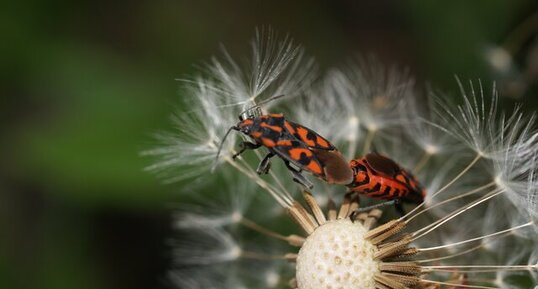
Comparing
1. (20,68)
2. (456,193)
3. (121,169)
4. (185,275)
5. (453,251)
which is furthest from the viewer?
(20,68)

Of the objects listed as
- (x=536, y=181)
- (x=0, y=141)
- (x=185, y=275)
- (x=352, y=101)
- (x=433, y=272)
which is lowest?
(x=433, y=272)

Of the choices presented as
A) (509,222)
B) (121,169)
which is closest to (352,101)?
(509,222)

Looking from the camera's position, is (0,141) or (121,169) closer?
(121,169)

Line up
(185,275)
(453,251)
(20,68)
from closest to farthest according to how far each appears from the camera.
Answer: (453,251) < (185,275) < (20,68)

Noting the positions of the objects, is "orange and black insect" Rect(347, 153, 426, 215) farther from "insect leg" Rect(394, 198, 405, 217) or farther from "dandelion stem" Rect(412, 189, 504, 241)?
"dandelion stem" Rect(412, 189, 504, 241)

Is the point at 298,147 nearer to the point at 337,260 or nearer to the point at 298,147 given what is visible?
the point at 298,147

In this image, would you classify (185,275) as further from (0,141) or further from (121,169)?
(0,141)
